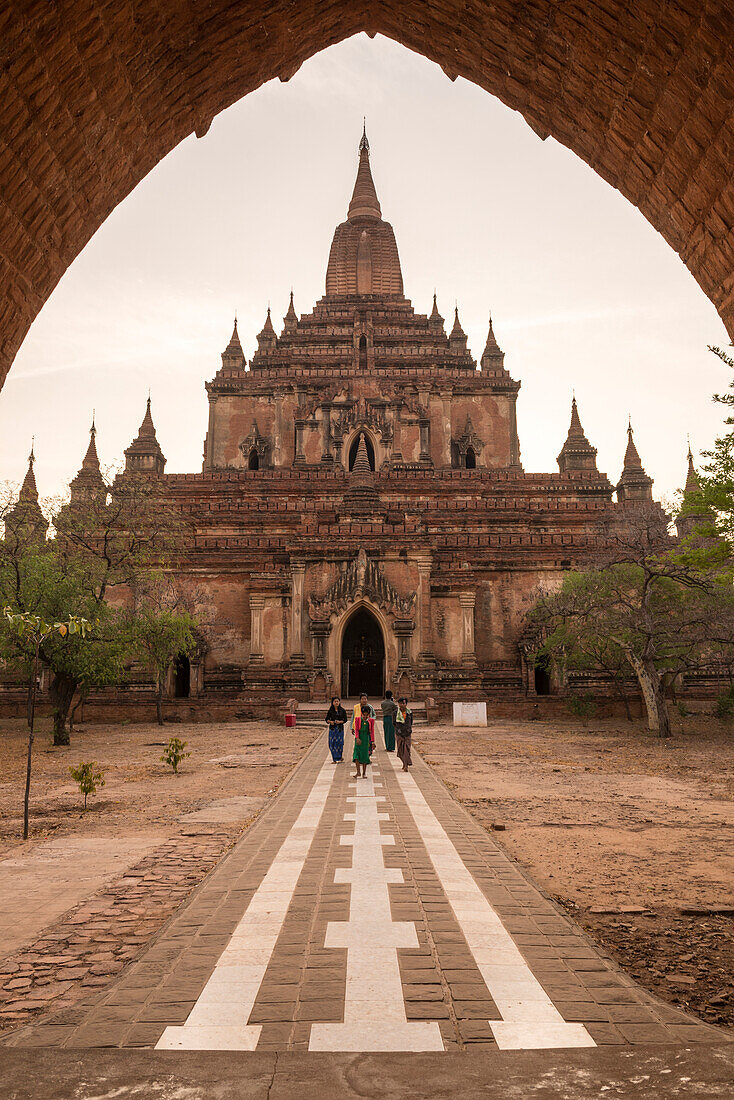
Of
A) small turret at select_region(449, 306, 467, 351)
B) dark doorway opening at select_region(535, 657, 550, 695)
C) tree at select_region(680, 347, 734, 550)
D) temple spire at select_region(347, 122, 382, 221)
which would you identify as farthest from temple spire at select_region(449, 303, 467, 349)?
tree at select_region(680, 347, 734, 550)

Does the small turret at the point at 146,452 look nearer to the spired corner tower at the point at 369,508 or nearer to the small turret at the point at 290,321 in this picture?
the spired corner tower at the point at 369,508

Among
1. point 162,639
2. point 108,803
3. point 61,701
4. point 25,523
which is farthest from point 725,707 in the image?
point 25,523

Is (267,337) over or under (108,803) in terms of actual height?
over

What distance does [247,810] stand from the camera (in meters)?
11.4

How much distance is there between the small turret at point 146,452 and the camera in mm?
41219

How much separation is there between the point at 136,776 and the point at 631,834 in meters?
9.34

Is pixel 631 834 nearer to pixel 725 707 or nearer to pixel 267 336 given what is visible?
pixel 725 707

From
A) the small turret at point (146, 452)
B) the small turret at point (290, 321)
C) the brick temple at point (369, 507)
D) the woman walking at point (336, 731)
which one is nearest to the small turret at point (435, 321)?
the brick temple at point (369, 507)

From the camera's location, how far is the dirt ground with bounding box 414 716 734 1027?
586 centimetres

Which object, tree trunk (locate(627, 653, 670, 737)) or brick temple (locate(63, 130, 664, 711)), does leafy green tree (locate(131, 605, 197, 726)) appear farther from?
tree trunk (locate(627, 653, 670, 737))

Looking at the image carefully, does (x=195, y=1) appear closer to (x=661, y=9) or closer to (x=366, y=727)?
(x=661, y=9)

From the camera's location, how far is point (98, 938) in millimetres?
6094

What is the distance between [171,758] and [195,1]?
13.7 meters

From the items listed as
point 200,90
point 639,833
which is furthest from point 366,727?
point 200,90
